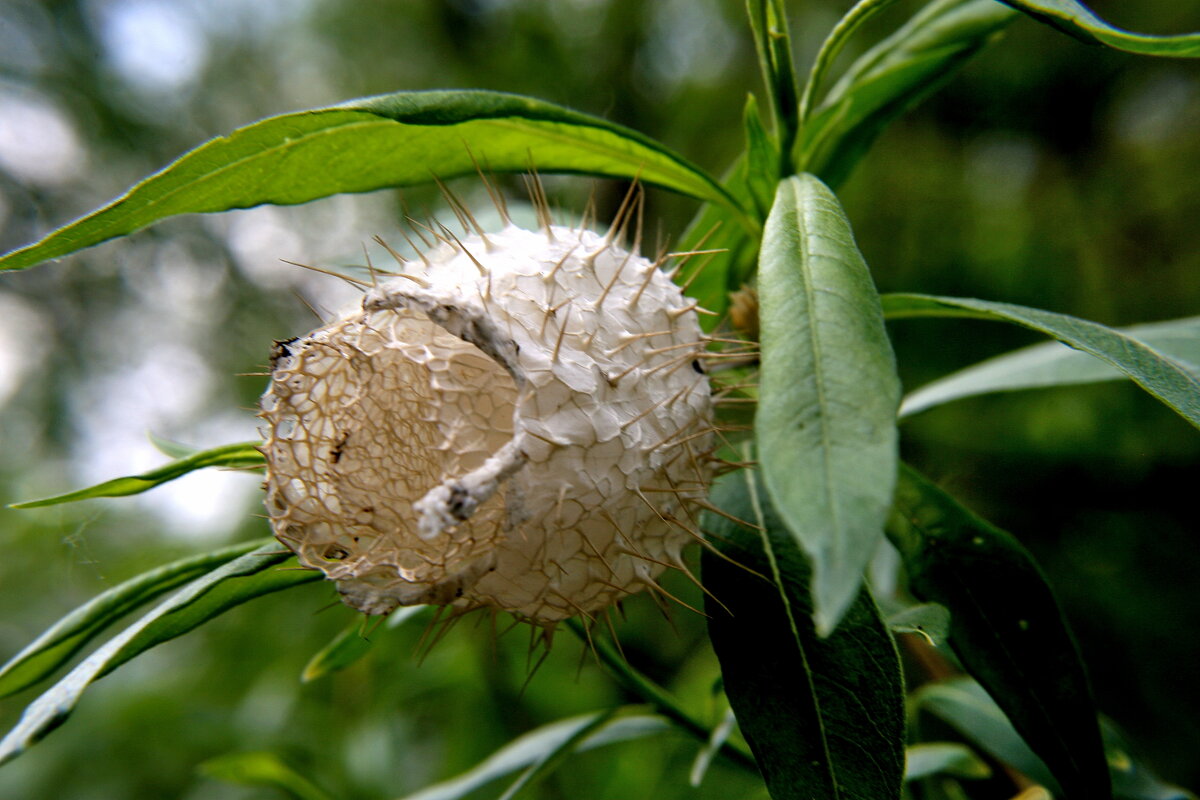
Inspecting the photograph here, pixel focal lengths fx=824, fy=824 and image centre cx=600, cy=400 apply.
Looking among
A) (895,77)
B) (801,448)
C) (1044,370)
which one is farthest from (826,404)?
(1044,370)

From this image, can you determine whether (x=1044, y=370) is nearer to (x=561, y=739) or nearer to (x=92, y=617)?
(x=561, y=739)

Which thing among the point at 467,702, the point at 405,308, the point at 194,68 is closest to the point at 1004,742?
the point at 405,308

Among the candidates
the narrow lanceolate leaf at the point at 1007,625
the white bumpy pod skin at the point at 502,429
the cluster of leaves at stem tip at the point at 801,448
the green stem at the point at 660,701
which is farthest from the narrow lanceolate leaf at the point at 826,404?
the green stem at the point at 660,701

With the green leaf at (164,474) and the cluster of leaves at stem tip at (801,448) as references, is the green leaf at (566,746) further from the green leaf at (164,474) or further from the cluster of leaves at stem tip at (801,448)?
the green leaf at (164,474)

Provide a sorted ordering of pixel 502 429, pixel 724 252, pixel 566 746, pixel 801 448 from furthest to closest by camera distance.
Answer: pixel 566 746
pixel 724 252
pixel 502 429
pixel 801 448

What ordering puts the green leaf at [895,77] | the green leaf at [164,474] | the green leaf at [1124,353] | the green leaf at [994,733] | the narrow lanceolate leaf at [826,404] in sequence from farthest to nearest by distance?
the green leaf at [994,733]
the green leaf at [895,77]
the green leaf at [164,474]
the green leaf at [1124,353]
the narrow lanceolate leaf at [826,404]

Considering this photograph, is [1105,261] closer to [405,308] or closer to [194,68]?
[405,308]
